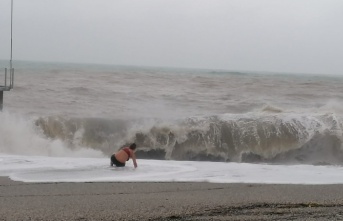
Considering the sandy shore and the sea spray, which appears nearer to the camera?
the sandy shore

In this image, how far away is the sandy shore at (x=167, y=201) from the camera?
15.9 ft

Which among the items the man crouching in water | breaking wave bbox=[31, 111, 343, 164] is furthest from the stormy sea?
the man crouching in water

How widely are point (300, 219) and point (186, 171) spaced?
4.19 m

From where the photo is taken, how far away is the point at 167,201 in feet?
18.2

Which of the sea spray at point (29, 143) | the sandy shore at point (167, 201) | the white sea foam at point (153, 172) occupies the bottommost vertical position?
the sea spray at point (29, 143)

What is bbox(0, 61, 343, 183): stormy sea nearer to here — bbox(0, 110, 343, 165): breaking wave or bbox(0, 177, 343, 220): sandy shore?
bbox(0, 110, 343, 165): breaking wave

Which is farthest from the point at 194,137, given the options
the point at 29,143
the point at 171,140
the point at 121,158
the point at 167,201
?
the point at 167,201

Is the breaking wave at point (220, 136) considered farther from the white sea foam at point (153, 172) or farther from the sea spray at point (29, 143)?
Answer: the white sea foam at point (153, 172)

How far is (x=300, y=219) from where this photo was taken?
186 inches

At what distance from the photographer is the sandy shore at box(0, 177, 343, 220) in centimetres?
484

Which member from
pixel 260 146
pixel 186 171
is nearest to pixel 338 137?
pixel 260 146

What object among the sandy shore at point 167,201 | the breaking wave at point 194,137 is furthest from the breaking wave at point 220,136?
the sandy shore at point 167,201

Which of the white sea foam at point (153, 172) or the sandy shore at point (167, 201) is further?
the white sea foam at point (153, 172)

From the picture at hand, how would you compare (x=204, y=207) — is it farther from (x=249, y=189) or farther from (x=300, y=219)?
(x=249, y=189)
